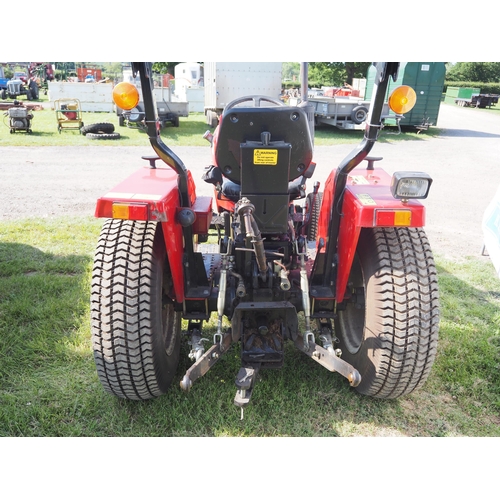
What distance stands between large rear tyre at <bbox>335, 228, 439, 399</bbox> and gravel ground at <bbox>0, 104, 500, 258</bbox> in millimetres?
2891

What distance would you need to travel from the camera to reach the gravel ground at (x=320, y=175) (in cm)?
619

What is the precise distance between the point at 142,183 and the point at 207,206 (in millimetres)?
417

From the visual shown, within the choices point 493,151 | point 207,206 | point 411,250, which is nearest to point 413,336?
point 411,250

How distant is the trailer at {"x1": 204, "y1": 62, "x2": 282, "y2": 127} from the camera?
12.3 m

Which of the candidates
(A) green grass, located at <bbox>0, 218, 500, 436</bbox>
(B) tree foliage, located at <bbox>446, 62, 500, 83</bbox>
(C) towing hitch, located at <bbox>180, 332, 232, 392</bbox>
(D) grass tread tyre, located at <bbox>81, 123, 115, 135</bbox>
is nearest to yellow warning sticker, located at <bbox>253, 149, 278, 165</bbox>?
(C) towing hitch, located at <bbox>180, 332, 232, 392</bbox>

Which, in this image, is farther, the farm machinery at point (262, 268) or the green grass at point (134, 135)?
the green grass at point (134, 135)

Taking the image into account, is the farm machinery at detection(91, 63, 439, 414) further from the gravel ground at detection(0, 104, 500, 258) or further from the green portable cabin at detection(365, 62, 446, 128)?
the green portable cabin at detection(365, 62, 446, 128)

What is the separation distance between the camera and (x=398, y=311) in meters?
2.31

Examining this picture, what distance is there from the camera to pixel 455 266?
4652 mm

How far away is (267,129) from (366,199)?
64cm

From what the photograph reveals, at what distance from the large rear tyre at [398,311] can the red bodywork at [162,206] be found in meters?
1.02

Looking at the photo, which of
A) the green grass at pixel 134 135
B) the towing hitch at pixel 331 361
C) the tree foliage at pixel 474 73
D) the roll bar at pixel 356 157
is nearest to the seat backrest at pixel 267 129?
the roll bar at pixel 356 157

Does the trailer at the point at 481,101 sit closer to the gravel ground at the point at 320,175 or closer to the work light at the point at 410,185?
the gravel ground at the point at 320,175

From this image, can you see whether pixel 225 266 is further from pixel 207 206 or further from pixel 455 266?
pixel 455 266
